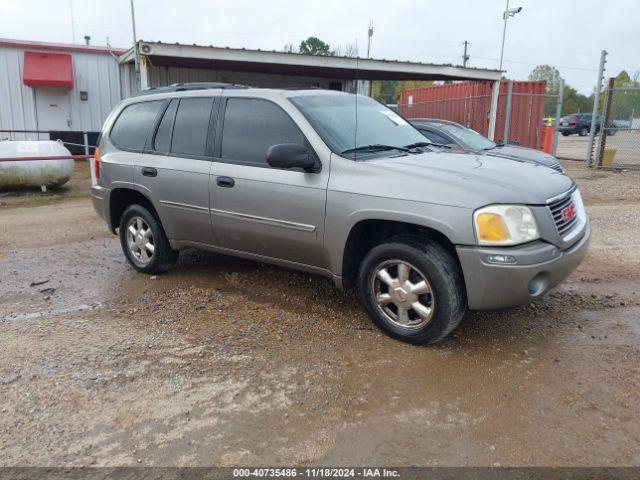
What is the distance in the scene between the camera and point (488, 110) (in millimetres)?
16578

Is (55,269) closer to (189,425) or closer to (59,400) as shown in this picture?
(59,400)

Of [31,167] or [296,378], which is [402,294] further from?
[31,167]

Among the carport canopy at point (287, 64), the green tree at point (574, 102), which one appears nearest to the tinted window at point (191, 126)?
the carport canopy at point (287, 64)

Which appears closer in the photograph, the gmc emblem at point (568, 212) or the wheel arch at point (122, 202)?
the gmc emblem at point (568, 212)

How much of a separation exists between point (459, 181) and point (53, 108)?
53.9ft

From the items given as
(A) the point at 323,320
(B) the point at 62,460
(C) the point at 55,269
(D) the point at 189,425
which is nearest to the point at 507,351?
(A) the point at 323,320

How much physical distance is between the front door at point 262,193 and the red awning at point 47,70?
13339mm

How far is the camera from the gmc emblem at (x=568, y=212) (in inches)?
150

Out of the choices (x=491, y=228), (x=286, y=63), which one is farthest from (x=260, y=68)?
(x=491, y=228)

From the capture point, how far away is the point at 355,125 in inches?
179

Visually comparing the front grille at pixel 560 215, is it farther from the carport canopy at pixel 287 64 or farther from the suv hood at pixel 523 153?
the carport canopy at pixel 287 64

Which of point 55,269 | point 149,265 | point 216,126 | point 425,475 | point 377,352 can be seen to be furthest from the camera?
point 55,269

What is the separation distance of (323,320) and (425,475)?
1942mm

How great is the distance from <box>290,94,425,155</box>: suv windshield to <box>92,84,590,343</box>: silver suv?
0.02m
